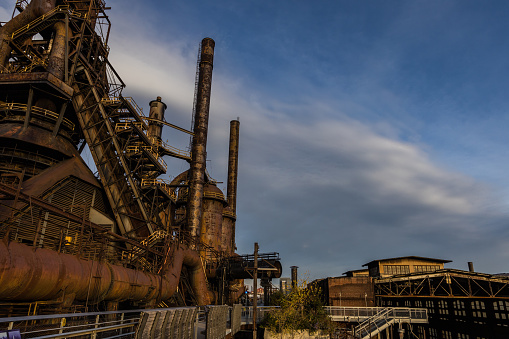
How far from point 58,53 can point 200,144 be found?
19.9 meters

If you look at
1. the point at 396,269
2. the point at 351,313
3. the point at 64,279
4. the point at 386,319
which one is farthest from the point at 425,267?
the point at 64,279

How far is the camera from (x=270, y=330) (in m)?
24.4

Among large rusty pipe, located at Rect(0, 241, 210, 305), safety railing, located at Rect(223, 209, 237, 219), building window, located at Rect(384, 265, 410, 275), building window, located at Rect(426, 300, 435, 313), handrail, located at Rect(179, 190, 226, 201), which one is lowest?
building window, located at Rect(426, 300, 435, 313)

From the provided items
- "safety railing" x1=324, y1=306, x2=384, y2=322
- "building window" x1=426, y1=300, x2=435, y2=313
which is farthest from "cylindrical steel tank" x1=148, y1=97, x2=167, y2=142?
"building window" x1=426, y1=300, x2=435, y2=313

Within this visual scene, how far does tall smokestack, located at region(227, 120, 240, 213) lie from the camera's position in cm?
6119

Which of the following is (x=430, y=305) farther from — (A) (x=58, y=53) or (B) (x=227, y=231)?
(A) (x=58, y=53)

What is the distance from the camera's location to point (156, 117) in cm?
4672

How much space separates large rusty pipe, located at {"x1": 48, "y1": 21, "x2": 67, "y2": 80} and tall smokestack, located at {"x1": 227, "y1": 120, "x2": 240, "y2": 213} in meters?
37.5

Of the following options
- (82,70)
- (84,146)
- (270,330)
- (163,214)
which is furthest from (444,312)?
(82,70)

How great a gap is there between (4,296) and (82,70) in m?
24.8

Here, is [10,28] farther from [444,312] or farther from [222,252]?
[444,312]

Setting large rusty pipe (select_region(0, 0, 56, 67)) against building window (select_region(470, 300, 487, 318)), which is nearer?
large rusty pipe (select_region(0, 0, 56, 67))

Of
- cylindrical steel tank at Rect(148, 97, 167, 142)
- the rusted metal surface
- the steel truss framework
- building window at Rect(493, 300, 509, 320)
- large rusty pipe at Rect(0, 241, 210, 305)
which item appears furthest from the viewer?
the rusted metal surface

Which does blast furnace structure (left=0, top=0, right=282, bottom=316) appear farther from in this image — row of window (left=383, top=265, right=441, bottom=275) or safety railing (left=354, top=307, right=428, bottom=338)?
row of window (left=383, top=265, right=441, bottom=275)
